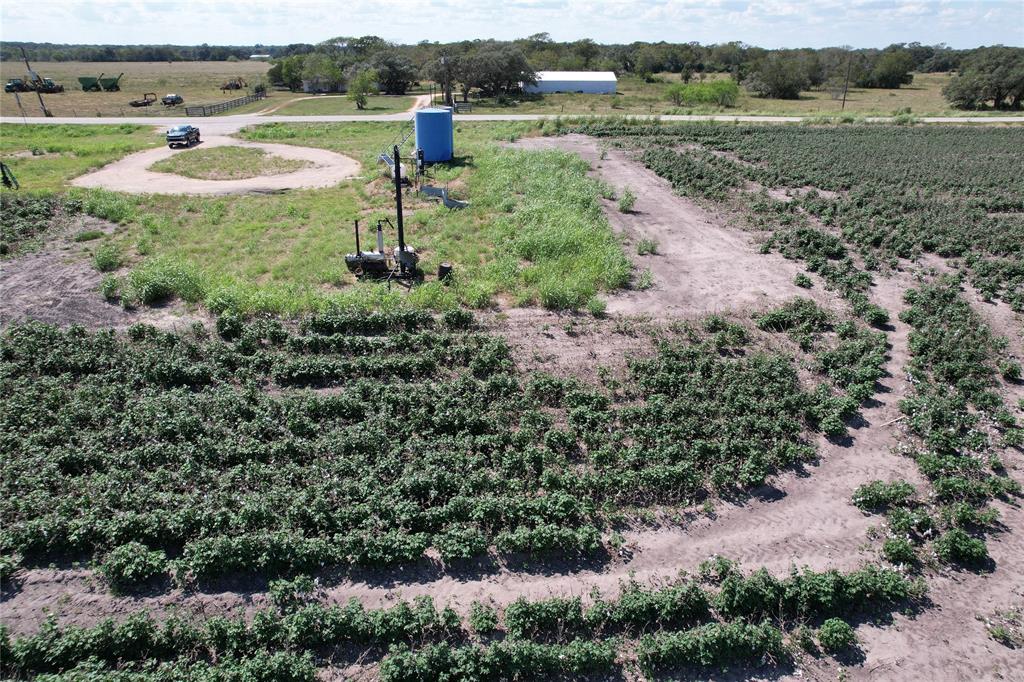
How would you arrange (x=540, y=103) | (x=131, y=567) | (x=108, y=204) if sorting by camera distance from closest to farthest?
(x=131, y=567) < (x=108, y=204) < (x=540, y=103)

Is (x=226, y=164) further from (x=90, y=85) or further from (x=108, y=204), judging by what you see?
(x=90, y=85)

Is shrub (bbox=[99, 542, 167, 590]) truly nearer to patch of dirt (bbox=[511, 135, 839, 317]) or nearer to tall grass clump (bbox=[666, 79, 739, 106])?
patch of dirt (bbox=[511, 135, 839, 317])

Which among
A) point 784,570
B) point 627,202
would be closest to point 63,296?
point 784,570

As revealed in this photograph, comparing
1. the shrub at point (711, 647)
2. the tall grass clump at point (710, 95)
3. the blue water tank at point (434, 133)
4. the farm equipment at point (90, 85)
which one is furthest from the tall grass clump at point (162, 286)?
the farm equipment at point (90, 85)

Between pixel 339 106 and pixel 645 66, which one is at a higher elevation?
pixel 645 66

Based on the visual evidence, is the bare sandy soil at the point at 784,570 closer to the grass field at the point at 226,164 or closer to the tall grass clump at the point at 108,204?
the tall grass clump at the point at 108,204

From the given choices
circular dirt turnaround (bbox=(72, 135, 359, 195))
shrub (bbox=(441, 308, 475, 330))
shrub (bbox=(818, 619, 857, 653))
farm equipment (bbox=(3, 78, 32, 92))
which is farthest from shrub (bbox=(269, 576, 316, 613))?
farm equipment (bbox=(3, 78, 32, 92))
